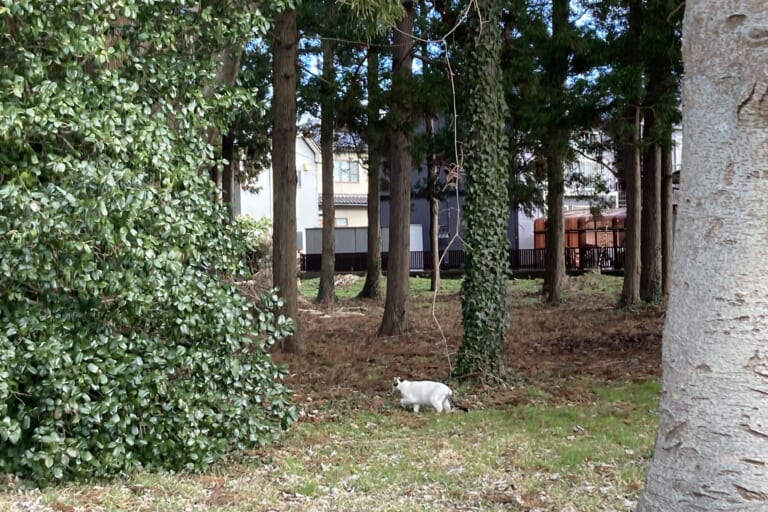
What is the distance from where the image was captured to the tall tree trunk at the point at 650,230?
15.3 m

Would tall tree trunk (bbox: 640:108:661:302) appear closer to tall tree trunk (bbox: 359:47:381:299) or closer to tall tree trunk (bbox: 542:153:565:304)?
tall tree trunk (bbox: 542:153:565:304)

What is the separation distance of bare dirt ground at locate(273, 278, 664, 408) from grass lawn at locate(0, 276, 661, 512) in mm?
46

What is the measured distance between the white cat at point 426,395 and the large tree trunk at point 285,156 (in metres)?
3.06

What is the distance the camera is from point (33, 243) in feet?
15.5

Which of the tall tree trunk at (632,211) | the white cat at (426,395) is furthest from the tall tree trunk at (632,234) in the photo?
the white cat at (426,395)

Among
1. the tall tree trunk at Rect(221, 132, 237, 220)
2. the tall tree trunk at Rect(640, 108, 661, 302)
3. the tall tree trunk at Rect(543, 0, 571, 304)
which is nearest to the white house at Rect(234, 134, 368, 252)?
the tall tree trunk at Rect(221, 132, 237, 220)

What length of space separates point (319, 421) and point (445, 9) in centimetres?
707

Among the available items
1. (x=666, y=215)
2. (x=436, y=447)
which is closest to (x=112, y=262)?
(x=436, y=447)

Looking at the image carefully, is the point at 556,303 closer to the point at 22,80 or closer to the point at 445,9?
the point at 445,9

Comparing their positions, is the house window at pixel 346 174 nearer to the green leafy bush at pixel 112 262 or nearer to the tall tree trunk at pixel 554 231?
the tall tree trunk at pixel 554 231

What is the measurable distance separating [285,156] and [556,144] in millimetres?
4989

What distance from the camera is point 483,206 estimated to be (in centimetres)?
872

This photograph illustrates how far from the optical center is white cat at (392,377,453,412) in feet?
25.0

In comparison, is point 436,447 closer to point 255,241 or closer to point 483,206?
point 255,241
